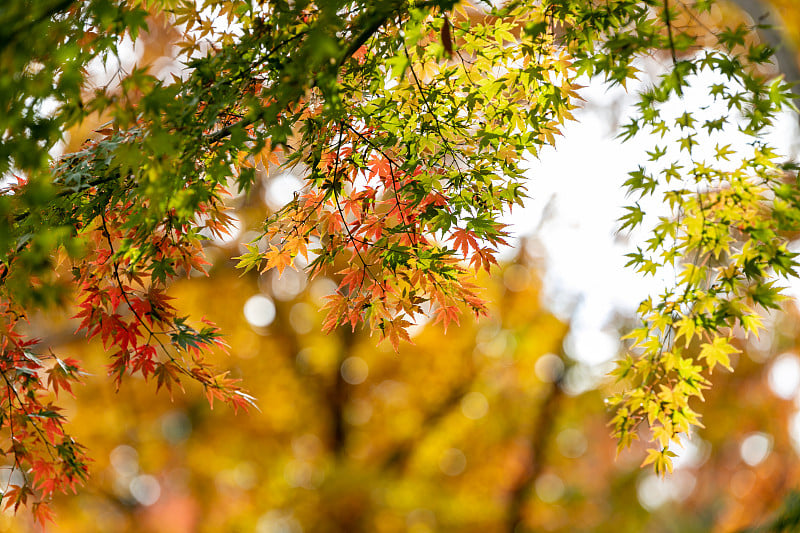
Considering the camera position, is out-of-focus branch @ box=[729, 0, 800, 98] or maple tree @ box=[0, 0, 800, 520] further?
out-of-focus branch @ box=[729, 0, 800, 98]

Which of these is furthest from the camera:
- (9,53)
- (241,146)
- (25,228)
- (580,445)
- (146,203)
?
(580,445)

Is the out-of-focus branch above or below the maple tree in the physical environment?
above

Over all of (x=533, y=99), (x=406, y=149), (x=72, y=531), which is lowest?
(x=72, y=531)

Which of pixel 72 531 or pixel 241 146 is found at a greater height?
pixel 241 146

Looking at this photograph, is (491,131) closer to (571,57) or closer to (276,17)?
(571,57)

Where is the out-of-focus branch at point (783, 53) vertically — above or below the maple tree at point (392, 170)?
above

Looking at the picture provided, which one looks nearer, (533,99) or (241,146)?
(241,146)

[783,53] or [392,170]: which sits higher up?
[783,53]

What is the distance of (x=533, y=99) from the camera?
1.79 m

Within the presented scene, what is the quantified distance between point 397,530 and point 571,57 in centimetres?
557

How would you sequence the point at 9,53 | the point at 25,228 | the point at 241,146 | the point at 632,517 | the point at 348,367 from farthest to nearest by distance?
the point at 632,517, the point at 348,367, the point at 25,228, the point at 241,146, the point at 9,53

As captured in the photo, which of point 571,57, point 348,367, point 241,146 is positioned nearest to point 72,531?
point 348,367

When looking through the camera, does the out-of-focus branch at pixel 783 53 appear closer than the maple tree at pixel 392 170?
No

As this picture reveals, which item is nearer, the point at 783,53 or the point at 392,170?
the point at 392,170
